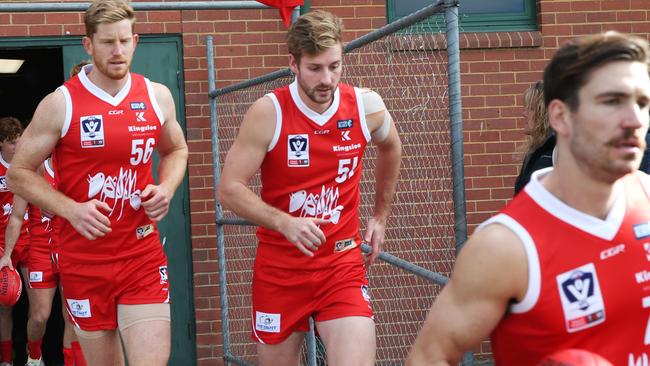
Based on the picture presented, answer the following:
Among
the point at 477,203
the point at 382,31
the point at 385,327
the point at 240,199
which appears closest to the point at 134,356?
the point at 240,199

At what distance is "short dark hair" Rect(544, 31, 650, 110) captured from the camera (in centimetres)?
307

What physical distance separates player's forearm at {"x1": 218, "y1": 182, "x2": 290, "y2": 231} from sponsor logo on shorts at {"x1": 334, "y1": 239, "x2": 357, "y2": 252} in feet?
1.34

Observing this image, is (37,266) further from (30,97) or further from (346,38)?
(30,97)

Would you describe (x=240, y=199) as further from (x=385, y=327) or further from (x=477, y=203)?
(x=477, y=203)

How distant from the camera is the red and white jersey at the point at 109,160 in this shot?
5.62m

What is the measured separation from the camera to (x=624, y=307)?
306 cm

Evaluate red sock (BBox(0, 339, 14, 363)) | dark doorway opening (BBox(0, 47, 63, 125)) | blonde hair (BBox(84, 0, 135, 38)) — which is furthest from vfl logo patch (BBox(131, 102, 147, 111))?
dark doorway opening (BBox(0, 47, 63, 125))

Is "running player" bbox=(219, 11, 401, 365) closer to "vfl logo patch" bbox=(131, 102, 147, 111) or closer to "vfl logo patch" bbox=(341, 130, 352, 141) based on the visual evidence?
"vfl logo patch" bbox=(341, 130, 352, 141)

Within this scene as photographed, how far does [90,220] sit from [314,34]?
1.37 meters

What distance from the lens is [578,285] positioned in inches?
119

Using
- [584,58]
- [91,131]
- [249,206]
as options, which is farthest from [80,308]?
[584,58]

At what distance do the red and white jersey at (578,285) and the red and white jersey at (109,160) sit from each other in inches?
115

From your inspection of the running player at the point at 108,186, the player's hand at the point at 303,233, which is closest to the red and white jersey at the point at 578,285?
the player's hand at the point at 303,233

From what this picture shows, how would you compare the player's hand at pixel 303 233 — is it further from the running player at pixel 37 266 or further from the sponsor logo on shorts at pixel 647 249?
the running player at pixel 37 266
